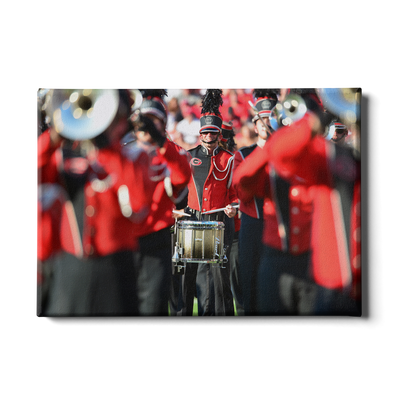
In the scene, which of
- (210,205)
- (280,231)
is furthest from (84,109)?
(280,231)

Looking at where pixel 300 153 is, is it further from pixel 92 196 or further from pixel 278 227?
pixel 92 196

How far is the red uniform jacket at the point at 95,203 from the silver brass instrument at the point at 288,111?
1249 millimetres

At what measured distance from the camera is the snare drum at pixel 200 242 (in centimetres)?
357

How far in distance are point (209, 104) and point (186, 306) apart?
188 centimetres

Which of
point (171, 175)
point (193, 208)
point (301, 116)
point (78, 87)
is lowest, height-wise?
point (193, 208)

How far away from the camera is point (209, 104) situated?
3654 millimetres

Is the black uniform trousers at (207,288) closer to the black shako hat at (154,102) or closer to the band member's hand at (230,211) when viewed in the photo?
the band member's hand at (230,211)

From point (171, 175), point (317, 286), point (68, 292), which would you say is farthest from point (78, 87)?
point (317, 286)

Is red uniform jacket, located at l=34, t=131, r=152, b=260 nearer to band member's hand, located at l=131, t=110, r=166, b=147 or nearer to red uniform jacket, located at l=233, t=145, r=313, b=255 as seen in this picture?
band member's hand, located at l=131, t=110, r=166, b=147

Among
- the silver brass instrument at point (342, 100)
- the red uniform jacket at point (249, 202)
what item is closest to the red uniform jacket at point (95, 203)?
the red uniform jacket at point (249, 202)

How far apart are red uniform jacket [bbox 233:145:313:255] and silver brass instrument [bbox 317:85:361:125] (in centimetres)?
68

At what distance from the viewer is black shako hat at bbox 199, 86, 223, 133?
365cm

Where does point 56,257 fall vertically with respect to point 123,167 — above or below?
below

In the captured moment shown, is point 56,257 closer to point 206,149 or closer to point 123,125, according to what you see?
point 123,125
